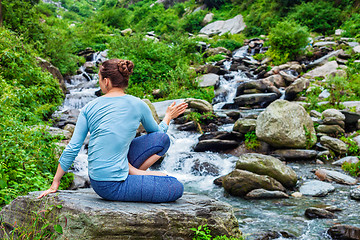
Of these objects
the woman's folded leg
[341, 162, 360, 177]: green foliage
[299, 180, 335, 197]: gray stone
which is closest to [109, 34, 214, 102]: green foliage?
[341, 162, 360, 177]: green foliage

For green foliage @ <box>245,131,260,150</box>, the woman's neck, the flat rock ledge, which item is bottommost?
green foliage @ <box>245,131,260,150</box>

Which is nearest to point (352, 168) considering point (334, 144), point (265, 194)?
point (334, 144)

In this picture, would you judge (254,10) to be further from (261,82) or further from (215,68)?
(261,82)

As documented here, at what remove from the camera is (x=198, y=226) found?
285 cm

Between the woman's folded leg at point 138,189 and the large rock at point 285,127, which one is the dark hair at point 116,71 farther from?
the large rock at point 285,127

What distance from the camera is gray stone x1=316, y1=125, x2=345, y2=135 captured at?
9.40 m

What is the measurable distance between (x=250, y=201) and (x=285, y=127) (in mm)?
3296

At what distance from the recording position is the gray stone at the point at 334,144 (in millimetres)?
8586

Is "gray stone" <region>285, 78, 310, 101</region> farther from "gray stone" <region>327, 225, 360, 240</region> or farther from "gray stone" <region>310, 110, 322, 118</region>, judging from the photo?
"gray stone" <region>327, 225, 360, 240</region>

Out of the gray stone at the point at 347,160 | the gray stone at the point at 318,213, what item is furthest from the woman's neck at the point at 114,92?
the gray stone at the point at 347,160

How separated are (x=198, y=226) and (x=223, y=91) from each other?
44.2 ft

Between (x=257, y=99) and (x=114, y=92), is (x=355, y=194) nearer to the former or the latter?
(x=114, y=92)

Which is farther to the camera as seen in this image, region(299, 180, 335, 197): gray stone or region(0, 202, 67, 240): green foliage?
region(299, 180, 335, 197): gray stone

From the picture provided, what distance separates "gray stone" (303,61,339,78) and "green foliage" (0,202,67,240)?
15768 mm
